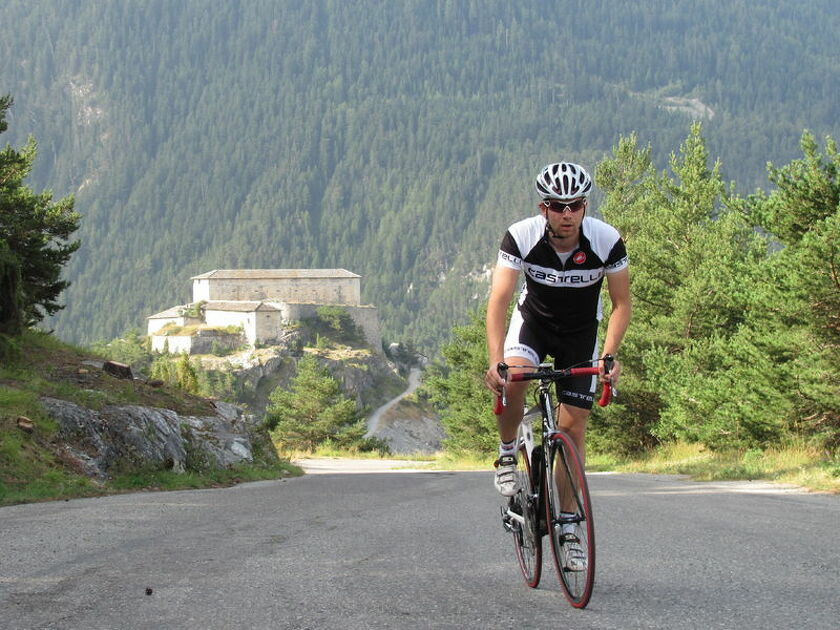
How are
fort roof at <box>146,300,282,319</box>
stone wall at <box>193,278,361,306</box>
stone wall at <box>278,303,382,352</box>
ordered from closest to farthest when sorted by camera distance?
fort roof at <box>146,300,282,319</box> → stone wall at <box>278,303,382,352</box> → stone wall at <box>193,278,361,306</box>

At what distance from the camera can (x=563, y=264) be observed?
218 inches

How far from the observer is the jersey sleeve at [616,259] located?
5.61 metres

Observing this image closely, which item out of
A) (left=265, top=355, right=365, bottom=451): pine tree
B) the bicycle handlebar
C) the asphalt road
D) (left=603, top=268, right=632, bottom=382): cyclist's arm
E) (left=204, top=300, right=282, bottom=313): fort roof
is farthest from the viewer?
(left=204, top=300, right=282, bottom=313): fort roof

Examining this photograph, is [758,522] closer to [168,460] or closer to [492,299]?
[492,299]

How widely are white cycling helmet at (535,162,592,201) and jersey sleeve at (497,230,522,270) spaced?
1.00 feet

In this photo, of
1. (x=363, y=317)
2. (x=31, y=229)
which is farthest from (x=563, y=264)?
(x=363, y=317)

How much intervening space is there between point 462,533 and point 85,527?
3.18 m

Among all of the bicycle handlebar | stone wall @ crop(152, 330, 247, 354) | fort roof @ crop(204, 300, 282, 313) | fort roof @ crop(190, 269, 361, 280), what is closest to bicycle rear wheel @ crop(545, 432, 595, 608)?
the bicycle handlebar

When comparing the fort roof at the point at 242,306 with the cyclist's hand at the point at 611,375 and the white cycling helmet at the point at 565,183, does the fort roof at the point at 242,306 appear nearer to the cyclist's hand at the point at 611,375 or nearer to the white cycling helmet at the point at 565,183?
the white cycling helmet at the point at 565,183

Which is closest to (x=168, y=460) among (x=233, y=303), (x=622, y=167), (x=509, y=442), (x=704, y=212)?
(x=509, y=442)

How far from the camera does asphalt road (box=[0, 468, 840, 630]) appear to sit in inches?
190

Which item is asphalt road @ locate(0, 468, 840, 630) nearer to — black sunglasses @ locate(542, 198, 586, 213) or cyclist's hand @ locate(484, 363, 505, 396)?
cyclist's hand @ locate(484, 363, 505, 396)

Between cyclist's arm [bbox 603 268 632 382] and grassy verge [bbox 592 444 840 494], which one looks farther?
grassy verge [bbox 592 444 840 494]

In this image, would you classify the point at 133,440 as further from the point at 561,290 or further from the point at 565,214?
the point at 565,214
